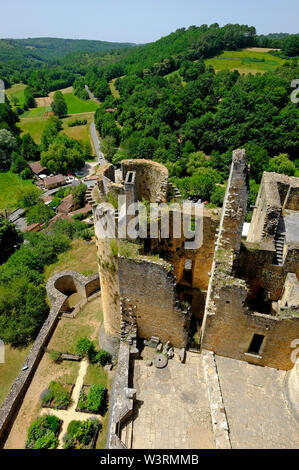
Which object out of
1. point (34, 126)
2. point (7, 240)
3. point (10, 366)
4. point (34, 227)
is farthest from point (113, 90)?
point (10, 366)

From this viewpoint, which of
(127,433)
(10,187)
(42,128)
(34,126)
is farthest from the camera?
(34,126)

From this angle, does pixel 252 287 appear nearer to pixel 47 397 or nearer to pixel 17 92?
pixel 47 397

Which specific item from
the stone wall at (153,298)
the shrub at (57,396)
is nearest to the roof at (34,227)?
the shrub at (57,396)

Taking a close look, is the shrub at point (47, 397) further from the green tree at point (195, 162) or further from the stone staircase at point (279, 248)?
the green tree at point (195, 162)

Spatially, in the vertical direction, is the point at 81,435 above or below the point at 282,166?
below

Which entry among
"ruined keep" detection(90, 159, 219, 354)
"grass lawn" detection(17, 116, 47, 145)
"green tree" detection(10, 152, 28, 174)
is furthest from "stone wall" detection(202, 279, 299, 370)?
"grass lawn" detection(17, 116, 47, 145)
